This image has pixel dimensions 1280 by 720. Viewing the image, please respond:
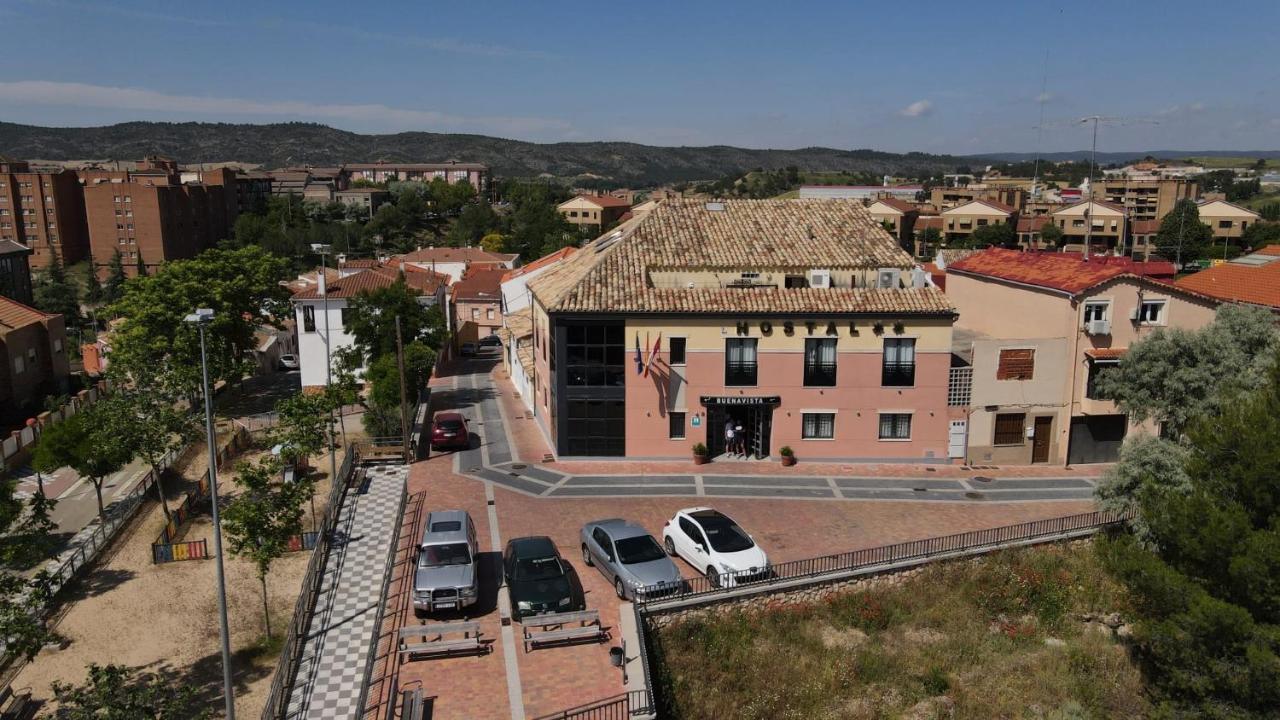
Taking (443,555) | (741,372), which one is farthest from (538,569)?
(741,372)

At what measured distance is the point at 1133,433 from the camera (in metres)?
32.9

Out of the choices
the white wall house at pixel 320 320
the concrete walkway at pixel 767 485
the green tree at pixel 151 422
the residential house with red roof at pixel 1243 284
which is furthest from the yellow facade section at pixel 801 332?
the white wall house at pixel 320 320

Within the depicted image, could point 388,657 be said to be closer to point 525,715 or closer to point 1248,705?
point 525,715

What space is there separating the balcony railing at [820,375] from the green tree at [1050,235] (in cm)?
9368

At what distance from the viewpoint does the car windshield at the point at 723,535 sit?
2233cm

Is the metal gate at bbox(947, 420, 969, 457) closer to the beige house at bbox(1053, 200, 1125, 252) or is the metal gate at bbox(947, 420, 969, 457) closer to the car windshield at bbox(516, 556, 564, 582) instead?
the car windshield at bbox(516, 556, 564, 582)

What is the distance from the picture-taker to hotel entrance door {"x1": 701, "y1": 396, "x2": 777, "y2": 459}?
3256 cm

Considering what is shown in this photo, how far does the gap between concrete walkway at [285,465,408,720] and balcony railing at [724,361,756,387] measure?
490 inches

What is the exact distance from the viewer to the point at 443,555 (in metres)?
21.3

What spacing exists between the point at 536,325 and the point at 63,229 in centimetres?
12148

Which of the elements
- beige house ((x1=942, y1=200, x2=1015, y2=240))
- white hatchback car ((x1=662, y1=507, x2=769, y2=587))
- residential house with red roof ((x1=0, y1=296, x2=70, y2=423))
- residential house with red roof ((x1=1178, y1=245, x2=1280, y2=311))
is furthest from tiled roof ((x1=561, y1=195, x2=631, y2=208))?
white hatchback car ((x1=662, y1=507, x2=769, y2=587))

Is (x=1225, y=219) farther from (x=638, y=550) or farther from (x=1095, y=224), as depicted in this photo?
(x=638, y=550)

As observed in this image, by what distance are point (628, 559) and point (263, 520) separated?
9.68m

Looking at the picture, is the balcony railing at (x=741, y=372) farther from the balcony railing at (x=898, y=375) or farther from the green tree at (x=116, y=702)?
the green tree at (x=116, y=702)
